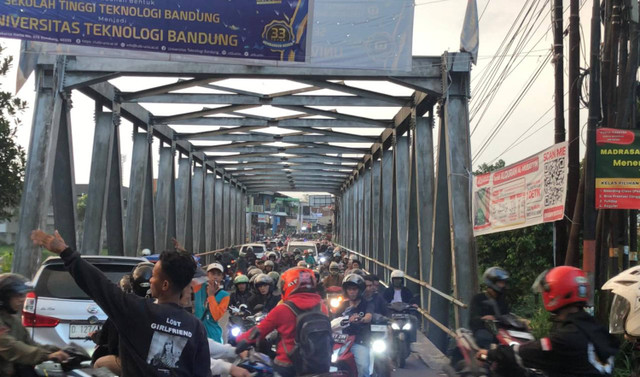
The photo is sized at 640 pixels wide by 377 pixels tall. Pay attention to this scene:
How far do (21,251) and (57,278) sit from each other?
3999 mm

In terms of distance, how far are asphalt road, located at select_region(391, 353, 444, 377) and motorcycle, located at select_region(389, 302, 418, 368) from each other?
0.44 ft

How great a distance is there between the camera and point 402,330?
10.1 metres

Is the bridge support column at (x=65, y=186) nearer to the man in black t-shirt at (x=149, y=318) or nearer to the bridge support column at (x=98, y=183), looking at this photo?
the bridge support column at (x=98, y=183)

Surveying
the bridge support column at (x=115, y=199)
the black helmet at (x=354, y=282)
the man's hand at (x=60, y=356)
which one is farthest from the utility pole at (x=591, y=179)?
the bridge support column at (x=115, y=199)

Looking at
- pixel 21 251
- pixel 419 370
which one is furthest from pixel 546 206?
pixel 21 251

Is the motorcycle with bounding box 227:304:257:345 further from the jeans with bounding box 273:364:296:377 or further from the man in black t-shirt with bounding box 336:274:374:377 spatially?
the jeans with bounding box 273:364:296:377

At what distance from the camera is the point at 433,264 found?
12180 millimetres

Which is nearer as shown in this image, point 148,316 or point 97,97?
point 148,316

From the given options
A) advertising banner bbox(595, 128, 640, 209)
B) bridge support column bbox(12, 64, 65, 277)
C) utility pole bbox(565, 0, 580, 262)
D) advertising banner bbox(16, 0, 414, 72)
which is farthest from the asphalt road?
bridge support column bbox(12, 64, 65, 277)

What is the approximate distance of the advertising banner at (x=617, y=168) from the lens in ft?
31.6

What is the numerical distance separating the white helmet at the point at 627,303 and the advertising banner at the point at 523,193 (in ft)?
8.47

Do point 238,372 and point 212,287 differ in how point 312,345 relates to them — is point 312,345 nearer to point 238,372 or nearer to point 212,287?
point 238,372

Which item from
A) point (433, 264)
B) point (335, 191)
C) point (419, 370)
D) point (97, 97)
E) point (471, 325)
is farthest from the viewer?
point (335, 191)

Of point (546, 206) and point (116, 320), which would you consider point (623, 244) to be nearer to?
point (546, 206)
